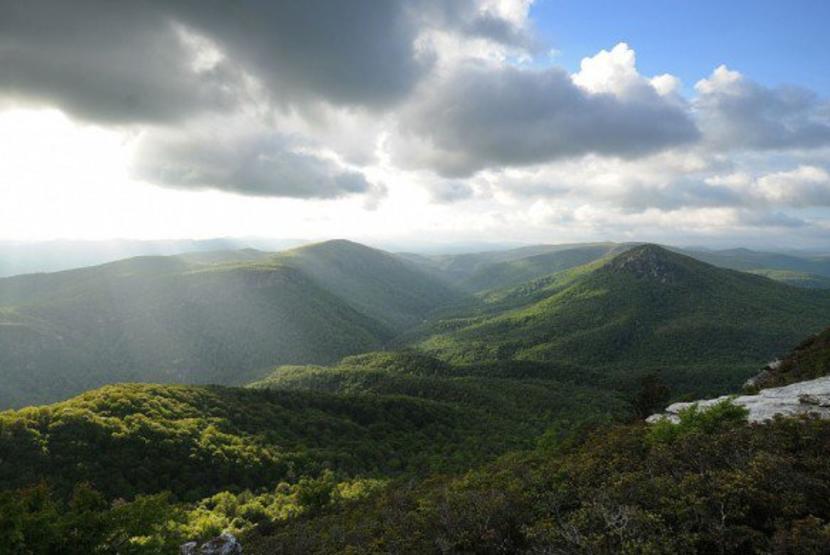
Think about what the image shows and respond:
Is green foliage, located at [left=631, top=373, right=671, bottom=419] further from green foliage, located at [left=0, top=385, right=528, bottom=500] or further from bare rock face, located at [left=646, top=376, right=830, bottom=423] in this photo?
green foliage, located at [left=0, top=385, right=528, bottom=500]

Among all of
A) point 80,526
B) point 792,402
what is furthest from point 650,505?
point 80,526

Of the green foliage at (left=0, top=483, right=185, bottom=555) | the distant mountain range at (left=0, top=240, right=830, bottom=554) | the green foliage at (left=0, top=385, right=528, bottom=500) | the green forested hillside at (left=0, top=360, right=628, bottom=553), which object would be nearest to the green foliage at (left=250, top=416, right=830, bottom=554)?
the distant mountain range at (left=0, top=240, right=830, bottom=554)

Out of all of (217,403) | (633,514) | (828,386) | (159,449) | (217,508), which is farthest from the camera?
(217,403)

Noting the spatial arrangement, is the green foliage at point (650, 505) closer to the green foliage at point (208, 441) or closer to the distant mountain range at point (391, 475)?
the distant mountain range at point (391, 475)

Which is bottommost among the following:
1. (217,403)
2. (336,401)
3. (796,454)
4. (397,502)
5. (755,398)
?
(336,401)

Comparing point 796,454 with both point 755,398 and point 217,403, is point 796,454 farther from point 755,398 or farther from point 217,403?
point 217,403

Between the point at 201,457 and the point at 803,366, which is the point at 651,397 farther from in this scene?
the point at 201,457

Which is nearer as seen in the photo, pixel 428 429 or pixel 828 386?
pixel 828 386

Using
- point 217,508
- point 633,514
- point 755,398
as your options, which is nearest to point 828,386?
point 755,398
